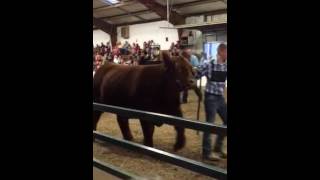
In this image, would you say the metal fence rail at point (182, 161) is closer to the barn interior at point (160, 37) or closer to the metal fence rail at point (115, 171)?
the metal fence rail at point (115, 171)

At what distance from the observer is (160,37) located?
16094 millimetres

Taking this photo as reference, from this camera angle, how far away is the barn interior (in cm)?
470

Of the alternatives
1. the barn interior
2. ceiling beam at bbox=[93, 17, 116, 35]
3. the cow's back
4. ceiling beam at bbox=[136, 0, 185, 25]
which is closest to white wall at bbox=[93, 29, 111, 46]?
the barn interior

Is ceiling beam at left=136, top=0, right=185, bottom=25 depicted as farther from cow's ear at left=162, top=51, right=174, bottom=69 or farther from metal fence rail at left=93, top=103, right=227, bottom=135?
metal fence rail at left=93, top=103, right=227, bottom=135

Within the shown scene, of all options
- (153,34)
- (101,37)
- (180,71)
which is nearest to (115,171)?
(180,71)

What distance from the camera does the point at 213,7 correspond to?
14039mm

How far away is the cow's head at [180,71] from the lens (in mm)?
5254

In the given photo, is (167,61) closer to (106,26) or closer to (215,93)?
(215,93)

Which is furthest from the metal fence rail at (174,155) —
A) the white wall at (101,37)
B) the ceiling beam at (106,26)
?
the white wall at (101,37)

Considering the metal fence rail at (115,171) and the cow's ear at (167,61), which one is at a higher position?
the cow's ear at (167,61)
